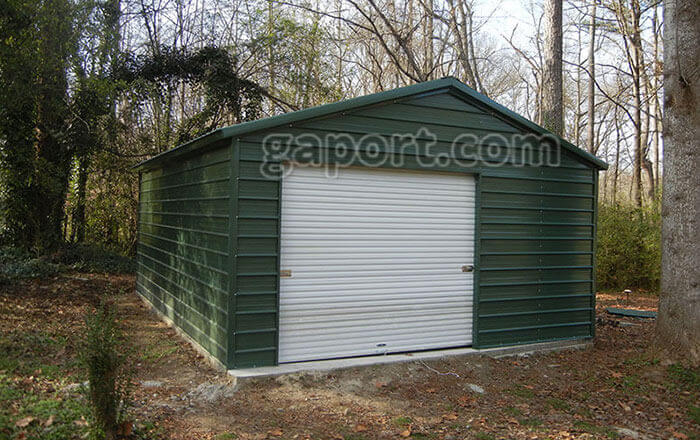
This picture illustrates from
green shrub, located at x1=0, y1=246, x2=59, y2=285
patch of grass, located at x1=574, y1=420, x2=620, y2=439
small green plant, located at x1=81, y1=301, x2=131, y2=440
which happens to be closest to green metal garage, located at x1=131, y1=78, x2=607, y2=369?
small green plant, located at x1=81, y1=301, x2=131, y2=440

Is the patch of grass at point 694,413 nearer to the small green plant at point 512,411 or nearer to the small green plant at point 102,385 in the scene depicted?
the small green plant at point 512,411

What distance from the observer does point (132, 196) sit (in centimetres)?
1357

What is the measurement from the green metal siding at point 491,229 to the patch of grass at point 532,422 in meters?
1.66

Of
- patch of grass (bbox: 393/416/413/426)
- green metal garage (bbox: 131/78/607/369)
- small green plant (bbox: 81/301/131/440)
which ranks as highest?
green metal garage (bbox: 131/78/607/369)

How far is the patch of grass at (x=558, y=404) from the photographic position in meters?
4.86

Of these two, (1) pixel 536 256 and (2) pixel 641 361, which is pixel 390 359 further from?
(2) pixel 641 361

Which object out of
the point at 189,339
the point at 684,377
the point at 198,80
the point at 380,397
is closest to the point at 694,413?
the point at 684,377

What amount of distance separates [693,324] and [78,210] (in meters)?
12.6

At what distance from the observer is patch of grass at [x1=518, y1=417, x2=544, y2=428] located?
14.5 ft

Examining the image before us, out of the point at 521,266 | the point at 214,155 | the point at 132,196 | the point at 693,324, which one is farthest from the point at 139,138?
the point at 693,324

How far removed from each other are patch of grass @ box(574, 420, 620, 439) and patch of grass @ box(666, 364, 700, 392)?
1.58 meters

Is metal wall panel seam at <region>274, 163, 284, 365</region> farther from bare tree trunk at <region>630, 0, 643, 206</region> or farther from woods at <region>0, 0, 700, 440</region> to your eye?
bare tree trunk at <region>630, 0, 643, 206</region>

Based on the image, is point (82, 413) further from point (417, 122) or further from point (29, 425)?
point (417, 122)

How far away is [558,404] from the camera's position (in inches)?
195
